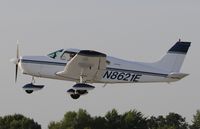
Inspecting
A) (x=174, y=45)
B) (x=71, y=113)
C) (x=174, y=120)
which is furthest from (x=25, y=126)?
(x=174, y=45)

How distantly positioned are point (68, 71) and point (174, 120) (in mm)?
73379

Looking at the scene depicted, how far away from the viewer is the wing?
31069mm

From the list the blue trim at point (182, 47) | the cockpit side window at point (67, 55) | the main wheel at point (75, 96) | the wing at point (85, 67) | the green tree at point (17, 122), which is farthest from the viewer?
the green tree at point (17, 122)

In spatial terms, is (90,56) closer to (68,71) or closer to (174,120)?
(68,71)

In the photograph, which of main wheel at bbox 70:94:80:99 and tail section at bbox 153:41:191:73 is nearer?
main wheel at bbox 70:94:80:99

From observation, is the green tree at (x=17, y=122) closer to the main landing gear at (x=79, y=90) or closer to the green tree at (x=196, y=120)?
the green tree at (x=196, y=120)

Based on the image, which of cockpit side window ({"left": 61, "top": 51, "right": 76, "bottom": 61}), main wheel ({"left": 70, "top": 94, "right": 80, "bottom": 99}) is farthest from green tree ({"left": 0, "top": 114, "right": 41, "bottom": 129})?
cockpit side window ({"left": 61, "top": 51, "right": 76, "bottom": 61})

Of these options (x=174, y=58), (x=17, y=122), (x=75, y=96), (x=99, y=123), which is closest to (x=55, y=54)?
(x=75, y=96)

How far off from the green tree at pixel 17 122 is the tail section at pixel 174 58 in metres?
54.2

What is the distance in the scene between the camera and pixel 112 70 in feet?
106

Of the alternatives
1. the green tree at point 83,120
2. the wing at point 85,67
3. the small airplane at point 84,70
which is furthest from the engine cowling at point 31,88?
the green tree at point 83,120

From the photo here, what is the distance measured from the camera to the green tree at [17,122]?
8800cm

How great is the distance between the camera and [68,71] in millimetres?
31609

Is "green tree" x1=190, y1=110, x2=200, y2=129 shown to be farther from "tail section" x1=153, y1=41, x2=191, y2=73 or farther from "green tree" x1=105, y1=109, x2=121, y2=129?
"tail section" x1=153, y1=41, x2=191, y2=73
